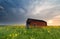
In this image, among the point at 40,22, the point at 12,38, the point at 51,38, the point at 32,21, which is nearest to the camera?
the point at 12,38

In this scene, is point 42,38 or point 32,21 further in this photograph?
point 32,21

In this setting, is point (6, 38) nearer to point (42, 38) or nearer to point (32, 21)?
point (42, 38)

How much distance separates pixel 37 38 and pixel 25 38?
77 cm

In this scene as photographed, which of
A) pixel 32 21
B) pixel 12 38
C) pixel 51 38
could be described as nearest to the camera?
pixel 12 38

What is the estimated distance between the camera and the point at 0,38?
381 inches

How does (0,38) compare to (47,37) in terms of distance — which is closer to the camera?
(0,38)

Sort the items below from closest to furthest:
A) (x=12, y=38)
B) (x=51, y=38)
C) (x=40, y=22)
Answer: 1. (x=12, y=38)
2. (x=51, y=38)
3. (x=40, y=22)

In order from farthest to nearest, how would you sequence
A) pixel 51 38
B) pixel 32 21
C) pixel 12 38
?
pixel 32 21 → pixel 51 38 → pixel 12 38

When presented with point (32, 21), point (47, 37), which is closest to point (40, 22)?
point (32, 21)

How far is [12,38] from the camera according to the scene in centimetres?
956

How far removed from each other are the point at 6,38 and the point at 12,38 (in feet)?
1.15

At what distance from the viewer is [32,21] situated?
4012cm

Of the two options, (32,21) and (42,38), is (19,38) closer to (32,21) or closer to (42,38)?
(42,38)

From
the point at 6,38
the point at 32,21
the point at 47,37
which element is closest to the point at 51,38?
the point at 47,37
